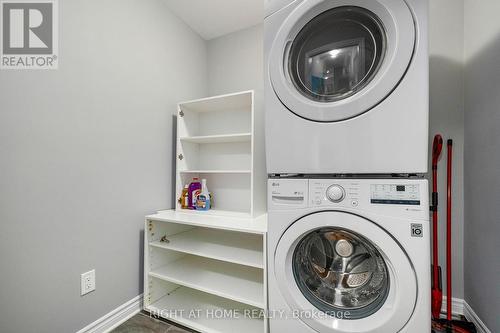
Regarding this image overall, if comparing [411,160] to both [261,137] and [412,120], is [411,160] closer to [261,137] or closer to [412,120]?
[412,120]

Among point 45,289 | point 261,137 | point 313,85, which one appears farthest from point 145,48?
point 45,289

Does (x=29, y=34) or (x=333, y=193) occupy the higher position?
(x=29, y=34)

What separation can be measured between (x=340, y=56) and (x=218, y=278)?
1.50 metres

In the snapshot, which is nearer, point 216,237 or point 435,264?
point 435,264

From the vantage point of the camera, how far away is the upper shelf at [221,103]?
1.65 m

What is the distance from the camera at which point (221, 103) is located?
1.79 metres

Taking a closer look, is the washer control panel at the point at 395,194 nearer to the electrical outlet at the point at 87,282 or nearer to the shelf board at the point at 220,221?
the shelf board at the point at 220,221

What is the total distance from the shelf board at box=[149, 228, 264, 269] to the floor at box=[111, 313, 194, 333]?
47 cm

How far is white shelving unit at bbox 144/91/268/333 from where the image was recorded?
4.33ft

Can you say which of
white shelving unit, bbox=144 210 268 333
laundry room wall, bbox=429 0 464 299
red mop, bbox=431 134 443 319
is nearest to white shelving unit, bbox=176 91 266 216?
white shelving unit, bbox=144 210 268 333

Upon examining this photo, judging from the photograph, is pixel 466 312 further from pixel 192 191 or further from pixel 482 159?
pixel 192 191

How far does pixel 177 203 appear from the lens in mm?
1750

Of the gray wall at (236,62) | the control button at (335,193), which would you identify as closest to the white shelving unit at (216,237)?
the gray wall at (236,62)

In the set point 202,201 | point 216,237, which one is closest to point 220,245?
point 216,237
